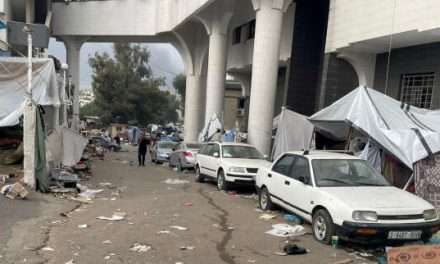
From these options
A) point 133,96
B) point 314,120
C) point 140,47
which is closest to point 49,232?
point 314,120

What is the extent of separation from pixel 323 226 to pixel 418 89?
926cm

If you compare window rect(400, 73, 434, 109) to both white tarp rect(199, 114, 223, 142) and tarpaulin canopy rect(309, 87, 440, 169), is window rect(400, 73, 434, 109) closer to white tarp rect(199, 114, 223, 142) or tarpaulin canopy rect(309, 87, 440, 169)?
tarpaulin canopy rect(309, 87, 440, 169)

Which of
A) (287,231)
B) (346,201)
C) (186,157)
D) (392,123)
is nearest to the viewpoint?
(346,201)

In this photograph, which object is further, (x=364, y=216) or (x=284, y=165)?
(x=284, y=165)

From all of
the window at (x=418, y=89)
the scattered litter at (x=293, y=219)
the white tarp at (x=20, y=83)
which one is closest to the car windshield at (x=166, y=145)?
the white tarp at (x=20, y=83)

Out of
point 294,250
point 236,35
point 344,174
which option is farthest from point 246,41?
point 294,250

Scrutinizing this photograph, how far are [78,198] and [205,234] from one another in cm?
494

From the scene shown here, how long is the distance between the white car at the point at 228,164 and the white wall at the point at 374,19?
18.7 feet

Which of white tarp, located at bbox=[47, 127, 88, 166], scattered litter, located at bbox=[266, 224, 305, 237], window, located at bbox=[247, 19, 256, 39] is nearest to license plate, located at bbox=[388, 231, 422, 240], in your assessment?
scattered litter, located at bbox=[266, 224, 305, 237]

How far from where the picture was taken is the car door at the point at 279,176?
846cm

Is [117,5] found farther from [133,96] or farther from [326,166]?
[326,166]

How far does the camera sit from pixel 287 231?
737 cm

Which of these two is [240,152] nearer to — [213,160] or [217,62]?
[213,160]

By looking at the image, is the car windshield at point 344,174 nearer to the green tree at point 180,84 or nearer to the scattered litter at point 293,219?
the scattered litter at point 293,219
